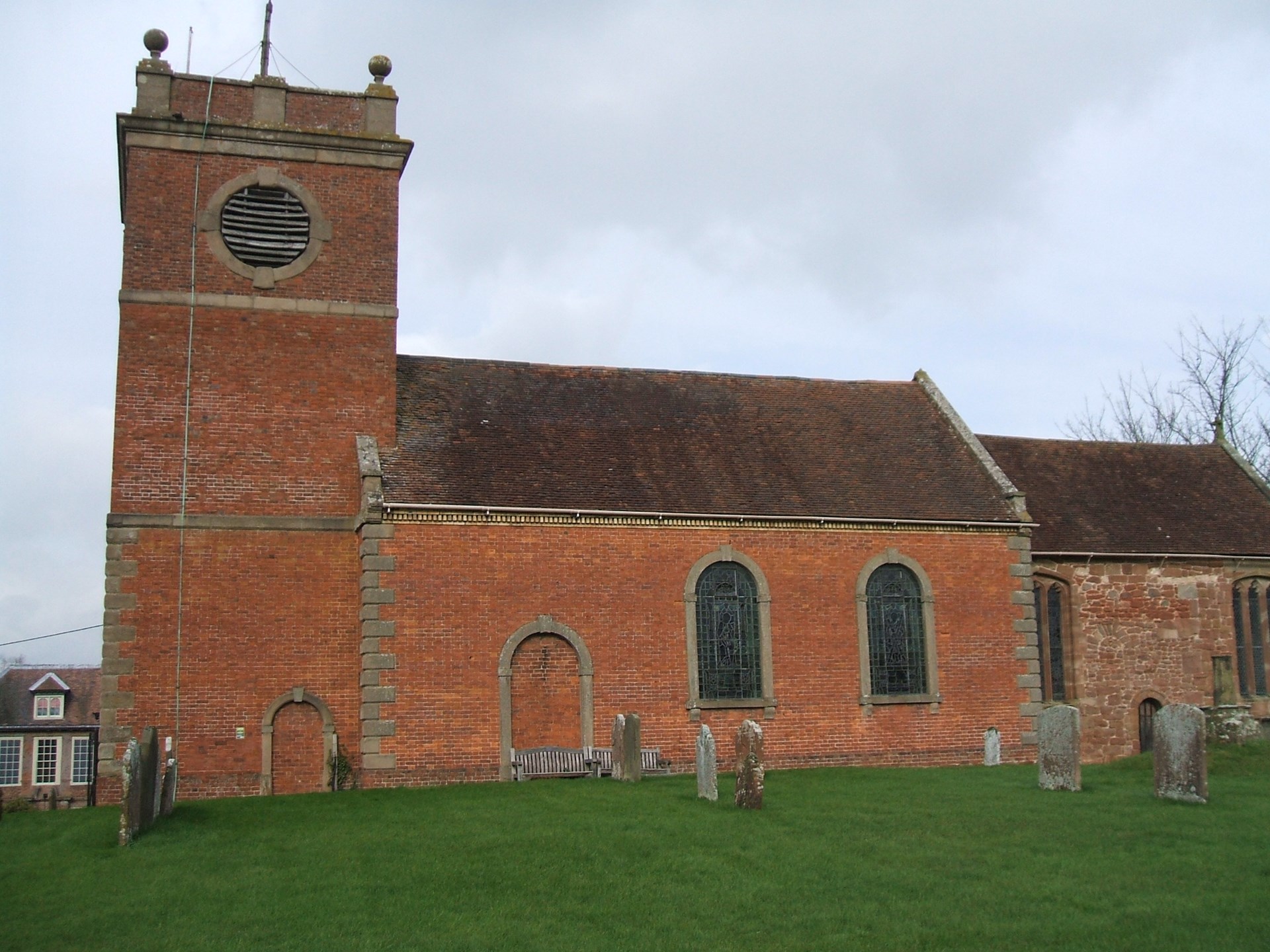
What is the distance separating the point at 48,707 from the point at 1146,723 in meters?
41.2

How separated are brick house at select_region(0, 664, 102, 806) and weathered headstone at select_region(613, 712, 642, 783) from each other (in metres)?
30.6

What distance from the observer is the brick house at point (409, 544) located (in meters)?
22.2

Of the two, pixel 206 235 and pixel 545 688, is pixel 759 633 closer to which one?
pixel 545 688

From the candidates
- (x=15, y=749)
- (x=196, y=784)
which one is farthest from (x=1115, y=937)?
(x=15, y=749)

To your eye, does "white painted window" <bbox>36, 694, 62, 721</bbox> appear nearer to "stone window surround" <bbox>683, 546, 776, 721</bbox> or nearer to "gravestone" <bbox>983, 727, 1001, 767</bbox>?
"stone window surround" <bbox>683, 546, 776, 721</bbox>

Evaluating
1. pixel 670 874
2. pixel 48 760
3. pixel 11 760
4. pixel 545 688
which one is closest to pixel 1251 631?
pixel 545 688

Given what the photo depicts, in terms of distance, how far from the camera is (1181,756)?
16312 mm

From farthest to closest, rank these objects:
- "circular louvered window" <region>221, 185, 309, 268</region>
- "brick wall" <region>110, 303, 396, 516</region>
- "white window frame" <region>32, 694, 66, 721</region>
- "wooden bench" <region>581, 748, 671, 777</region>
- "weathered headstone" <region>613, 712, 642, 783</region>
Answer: "white window frame" <region>32, 694, 66, 721</region>
"circular louvered window" <region>221, 185, 309, 268</region>
"brick wall" <region>110, 303, 396, 516</region>
"wooden bench" <region>581, 748, 671, 777</region>
"weathered headstone" <region>613, 712, 642, 783</region>

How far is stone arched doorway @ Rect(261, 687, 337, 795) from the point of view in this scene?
2214 centimetres

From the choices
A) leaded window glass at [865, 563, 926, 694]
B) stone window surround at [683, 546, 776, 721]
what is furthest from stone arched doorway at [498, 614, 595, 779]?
leaded window glass at [865, 563, 926, 694]

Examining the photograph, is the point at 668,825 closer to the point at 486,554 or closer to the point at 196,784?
the point at 486,554

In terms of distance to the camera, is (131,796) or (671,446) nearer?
(131,796)

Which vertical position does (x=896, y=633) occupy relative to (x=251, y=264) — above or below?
below

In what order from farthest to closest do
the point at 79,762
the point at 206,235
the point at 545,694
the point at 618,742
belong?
1. the point at 79,762
2. the point at 206,235
3. the point at 545,694
4. the point at 618,742
